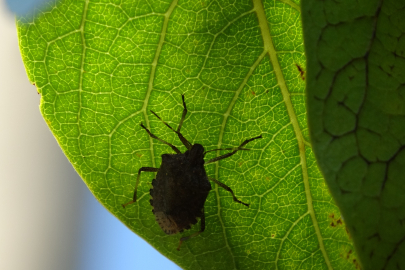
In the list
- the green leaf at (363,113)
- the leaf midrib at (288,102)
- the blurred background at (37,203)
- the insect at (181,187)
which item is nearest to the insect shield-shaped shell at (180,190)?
the insect at (181,187)

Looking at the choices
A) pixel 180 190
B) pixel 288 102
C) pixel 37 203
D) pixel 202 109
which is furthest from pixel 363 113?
pixel 37 203

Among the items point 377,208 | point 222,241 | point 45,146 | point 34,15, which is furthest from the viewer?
point 45,146

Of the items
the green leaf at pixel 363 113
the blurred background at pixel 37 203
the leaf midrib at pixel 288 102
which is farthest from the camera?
the blurred background at pixel 37 203

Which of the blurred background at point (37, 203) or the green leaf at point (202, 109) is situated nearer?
the green leaf at point (202, 109)

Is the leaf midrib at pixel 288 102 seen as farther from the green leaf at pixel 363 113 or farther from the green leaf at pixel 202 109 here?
the green leaf at pixel 363 113

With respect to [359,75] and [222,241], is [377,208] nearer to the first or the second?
[359,75]

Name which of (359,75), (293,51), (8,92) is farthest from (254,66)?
(8,92)

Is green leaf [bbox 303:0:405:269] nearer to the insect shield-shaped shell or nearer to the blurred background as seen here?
the insect shield-shaped shell
